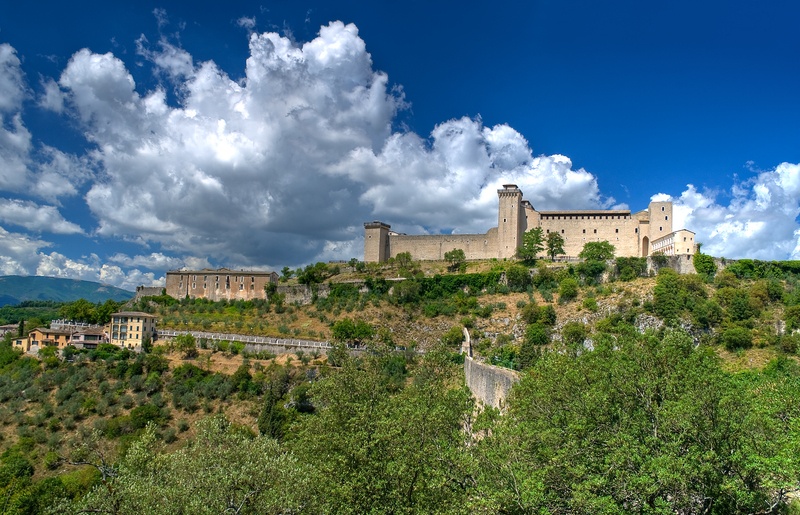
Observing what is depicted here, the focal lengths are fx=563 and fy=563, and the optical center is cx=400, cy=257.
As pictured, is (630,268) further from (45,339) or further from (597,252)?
(45,339)

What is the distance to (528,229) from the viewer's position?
68.7m

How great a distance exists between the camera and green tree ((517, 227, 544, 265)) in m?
60.4

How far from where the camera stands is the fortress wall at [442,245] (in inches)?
2729

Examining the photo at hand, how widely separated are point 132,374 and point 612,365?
41371 mm

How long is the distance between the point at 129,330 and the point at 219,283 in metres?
16.0

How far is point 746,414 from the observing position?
1309 centimetres

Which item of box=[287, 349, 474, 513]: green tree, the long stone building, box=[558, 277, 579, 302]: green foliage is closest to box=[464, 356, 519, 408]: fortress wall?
box=[287, 349, 474, 513]: green tree

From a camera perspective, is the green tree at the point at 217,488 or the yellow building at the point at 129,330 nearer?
the green tree at the point at 217,488

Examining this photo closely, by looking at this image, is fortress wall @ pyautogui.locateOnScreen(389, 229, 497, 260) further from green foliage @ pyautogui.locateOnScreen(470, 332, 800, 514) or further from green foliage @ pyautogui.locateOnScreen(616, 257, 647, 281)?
green foliage @ pyautogui.locateOnScreen(470, 332, 800, 514)

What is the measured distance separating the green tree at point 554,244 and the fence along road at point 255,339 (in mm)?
27011

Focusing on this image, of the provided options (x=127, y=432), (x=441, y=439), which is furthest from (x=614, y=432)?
(x=127, y=432)

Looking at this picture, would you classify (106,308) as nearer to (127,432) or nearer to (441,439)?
(127,432)

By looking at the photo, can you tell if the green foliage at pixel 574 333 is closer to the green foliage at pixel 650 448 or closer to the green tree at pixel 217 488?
the green foliage at pixel 650 448

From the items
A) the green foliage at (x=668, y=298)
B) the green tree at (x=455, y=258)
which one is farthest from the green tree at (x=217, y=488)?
the green tree at (x=455, y=258)
